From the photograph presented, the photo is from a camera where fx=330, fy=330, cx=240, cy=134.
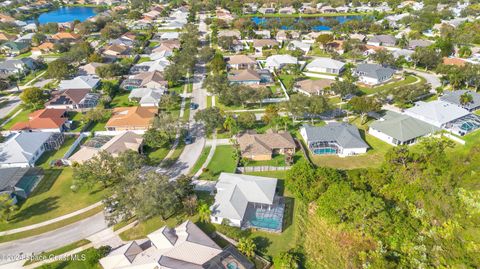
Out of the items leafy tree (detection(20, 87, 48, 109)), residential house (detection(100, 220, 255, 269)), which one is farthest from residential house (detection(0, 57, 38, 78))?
residential house (detection(100, 220, 255, 269))

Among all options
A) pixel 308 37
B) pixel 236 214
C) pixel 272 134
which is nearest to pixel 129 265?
pixel 236 214

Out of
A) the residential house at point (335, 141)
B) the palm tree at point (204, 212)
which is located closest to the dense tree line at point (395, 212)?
the residential house at point (335, 141)

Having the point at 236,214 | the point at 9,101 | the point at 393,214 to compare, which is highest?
the point at 393,214

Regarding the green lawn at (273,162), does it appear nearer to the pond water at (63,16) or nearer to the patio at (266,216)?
the patio at (266,216)

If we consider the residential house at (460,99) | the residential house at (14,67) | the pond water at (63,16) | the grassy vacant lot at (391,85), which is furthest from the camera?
the pond water at (63,16)

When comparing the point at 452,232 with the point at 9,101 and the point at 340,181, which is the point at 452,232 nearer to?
the point at 340,181

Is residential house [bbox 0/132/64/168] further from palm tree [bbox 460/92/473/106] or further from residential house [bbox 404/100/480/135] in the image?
palm tree [bbox 460/92/473/106]
